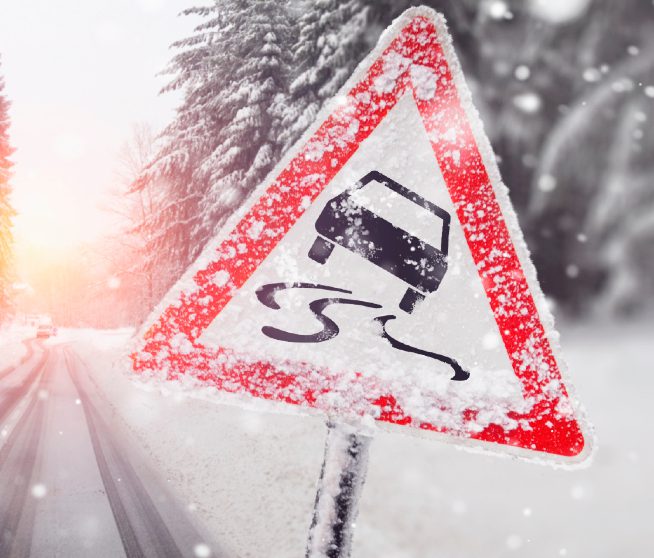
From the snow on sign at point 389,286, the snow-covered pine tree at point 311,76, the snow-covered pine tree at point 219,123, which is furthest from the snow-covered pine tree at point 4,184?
the snow on sign at point 389,286

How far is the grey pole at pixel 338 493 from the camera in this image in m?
0.88

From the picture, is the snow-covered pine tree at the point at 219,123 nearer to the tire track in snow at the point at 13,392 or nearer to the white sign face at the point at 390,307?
the tire track in snow at the point at 13,392

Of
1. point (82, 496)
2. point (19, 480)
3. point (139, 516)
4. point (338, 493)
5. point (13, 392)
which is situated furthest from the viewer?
point (13, 392)

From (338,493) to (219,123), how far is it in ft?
42.9

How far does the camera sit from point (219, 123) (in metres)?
12.4

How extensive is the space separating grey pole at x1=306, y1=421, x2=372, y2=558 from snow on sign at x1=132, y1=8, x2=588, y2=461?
0.24ft

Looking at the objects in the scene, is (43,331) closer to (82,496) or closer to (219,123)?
(219,123)

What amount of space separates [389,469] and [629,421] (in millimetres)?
3325

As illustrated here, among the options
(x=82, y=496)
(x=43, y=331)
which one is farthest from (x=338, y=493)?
(x=43, y=331)

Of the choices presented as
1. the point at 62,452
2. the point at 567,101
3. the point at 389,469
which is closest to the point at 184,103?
the point at 62,452

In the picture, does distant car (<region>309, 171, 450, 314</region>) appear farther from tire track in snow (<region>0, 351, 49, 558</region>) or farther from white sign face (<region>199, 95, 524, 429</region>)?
tire track in snow (<region>0, 351, 49, 558</region>)

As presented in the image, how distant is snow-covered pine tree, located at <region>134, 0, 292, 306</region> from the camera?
10727 millimetres

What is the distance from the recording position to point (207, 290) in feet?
3.19

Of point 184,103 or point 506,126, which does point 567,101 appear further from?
point 184,103
